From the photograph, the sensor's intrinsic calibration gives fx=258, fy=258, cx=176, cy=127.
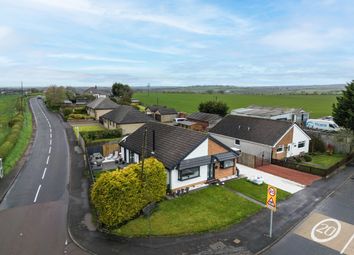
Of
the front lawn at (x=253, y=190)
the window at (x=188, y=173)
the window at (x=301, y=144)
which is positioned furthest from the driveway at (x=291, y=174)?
the window at (x=188, y=173)

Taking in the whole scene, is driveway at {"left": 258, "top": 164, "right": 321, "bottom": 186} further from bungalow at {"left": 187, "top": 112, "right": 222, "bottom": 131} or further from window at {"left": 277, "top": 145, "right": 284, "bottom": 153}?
bungalow at {"left": 187, "top": 112, "right": 222, "bottom": 131}

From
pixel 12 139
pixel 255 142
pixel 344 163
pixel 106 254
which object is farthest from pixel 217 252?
pixel 12 139

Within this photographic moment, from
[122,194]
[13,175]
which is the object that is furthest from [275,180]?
[13,175]

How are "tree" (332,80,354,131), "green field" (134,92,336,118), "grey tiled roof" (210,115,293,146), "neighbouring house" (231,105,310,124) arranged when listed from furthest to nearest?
"green field" (134,92,336,118) → "neighbouring house" (231,105,310,124) → "tree" (332,80,354,131) → "grey tiled roof" (210,115,293,146)

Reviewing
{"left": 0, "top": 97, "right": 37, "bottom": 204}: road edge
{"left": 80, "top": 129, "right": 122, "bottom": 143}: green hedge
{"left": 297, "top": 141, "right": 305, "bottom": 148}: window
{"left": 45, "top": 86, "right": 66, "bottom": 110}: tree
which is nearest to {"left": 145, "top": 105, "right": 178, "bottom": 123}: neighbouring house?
{"left": 80, "top": 129, "right": 122, "bottom": 143}: green hedge

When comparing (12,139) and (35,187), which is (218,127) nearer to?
(35,187)

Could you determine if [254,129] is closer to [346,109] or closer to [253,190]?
[253,190]

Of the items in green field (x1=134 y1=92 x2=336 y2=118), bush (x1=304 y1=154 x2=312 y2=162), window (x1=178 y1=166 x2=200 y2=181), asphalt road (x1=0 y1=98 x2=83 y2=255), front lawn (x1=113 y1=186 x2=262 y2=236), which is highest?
green field (x1=134 y1=92 x2=336 y2=118)
